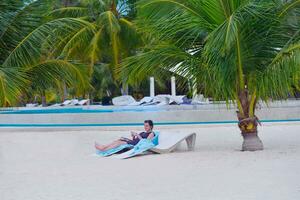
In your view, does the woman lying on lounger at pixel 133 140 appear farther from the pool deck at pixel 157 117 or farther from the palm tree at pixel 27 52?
the pool deck at pixel 157 117

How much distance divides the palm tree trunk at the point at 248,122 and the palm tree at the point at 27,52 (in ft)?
12.5

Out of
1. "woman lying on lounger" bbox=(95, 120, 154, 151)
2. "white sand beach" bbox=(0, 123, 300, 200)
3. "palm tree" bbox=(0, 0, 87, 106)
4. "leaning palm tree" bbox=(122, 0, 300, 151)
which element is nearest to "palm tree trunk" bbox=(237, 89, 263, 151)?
"leaning palm tree" bbox=(122, 0, 300, 151)

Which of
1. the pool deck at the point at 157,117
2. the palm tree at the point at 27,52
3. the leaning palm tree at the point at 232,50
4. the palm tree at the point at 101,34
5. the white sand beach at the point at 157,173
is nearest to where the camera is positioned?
the white sand beach at the point at 157,173

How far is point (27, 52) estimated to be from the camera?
1023 centimetres

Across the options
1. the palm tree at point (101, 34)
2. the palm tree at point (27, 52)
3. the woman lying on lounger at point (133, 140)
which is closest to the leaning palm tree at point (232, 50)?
the woman lying on lounger at point (133, 140)

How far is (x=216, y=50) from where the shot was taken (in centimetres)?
830

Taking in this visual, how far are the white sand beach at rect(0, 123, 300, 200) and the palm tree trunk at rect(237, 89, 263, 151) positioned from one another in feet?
0.72

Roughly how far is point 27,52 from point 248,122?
479cm

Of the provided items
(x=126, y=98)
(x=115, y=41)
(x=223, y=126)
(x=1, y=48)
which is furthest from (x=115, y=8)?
(x=1, y=48)

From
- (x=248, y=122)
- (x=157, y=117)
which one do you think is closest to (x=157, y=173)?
(x=248, y=122)

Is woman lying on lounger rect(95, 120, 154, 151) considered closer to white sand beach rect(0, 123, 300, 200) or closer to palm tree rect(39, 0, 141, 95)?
white sand beach rect(0, 123, 300, 200)

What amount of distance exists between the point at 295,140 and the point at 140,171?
5.42 m

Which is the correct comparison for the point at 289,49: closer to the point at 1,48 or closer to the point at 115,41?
the point at 1,48

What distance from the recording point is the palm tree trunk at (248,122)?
9406mm
